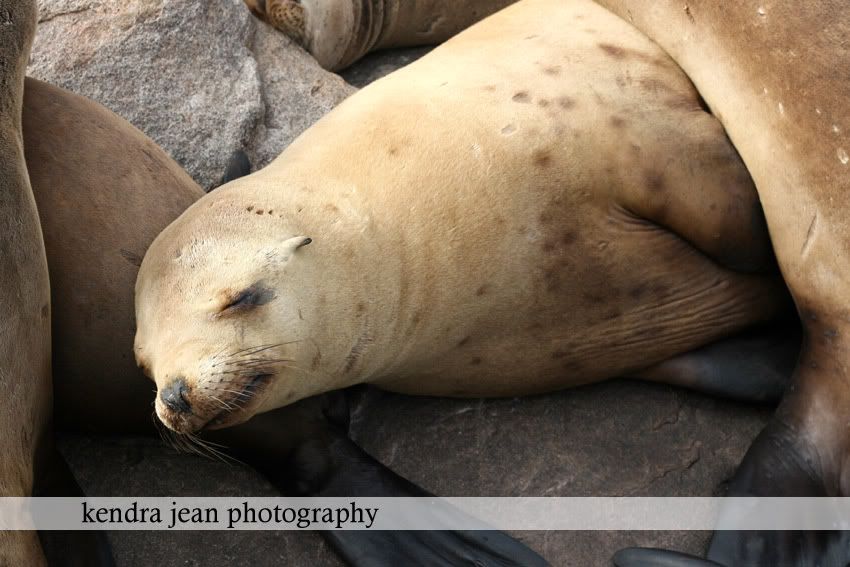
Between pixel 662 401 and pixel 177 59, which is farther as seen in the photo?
pixel 177 59

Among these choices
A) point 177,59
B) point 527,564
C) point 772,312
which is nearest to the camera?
point 527,564

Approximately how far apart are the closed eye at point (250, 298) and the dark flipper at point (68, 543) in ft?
2.94

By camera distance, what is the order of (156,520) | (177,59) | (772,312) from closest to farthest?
(156,520)
(772,312)
(177,59)

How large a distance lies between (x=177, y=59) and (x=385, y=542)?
2.26m

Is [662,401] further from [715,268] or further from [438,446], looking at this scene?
[438,446]

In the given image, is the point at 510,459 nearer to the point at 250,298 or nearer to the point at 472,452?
the point at 472,452

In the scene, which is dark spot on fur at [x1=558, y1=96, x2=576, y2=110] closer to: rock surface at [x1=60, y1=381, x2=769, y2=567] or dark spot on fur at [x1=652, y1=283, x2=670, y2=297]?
dark spot on fur at [x1=652, y1=283, x2=670, y2=297]

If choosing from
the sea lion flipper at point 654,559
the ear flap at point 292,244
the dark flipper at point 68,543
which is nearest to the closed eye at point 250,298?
the ear flap at point 292,244

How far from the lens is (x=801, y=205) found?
11.0ft

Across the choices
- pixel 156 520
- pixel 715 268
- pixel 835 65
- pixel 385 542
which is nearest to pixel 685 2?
pixel 835 65

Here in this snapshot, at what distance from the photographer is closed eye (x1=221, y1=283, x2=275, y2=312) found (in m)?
2.87

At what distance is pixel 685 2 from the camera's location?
365 centimetres

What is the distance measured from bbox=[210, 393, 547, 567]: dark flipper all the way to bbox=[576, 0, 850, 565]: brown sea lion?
2.34 feet

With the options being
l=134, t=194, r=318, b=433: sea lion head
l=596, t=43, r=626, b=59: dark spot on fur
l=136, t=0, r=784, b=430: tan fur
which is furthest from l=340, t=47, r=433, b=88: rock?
l=134, t=194, r=318, b=433: sea lion head
